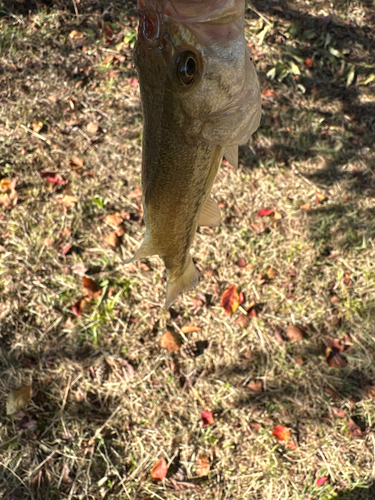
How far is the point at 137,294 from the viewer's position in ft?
11.7

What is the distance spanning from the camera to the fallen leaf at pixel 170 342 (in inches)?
134

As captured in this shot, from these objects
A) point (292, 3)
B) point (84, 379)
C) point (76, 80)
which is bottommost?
point (84, 379)

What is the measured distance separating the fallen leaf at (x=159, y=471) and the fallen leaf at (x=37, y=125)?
300 centimetres

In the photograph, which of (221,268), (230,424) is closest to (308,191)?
(221,268)

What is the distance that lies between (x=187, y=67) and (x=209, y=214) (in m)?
0.83

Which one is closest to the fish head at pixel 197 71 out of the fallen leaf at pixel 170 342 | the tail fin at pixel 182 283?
the tail fin at pixel 182 283

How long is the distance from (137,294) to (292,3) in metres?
3.66

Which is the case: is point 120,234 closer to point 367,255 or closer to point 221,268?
point 221,268

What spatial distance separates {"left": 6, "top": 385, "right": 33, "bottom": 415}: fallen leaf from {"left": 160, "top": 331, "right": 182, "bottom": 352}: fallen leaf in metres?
1.02

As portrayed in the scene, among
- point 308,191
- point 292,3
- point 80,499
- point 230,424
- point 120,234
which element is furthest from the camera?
point 292,3

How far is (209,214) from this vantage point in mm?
1867

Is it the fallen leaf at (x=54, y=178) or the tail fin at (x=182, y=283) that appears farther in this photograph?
the fallen leaf at (x=54, y=178)

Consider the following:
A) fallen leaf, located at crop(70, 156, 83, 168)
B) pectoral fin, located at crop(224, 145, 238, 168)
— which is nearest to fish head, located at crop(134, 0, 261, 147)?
pectoral fin, located at crop(224, 145, 238, 168)

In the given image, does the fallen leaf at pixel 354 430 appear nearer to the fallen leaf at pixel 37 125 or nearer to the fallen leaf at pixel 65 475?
the fallen leaf at pixel 65 475
